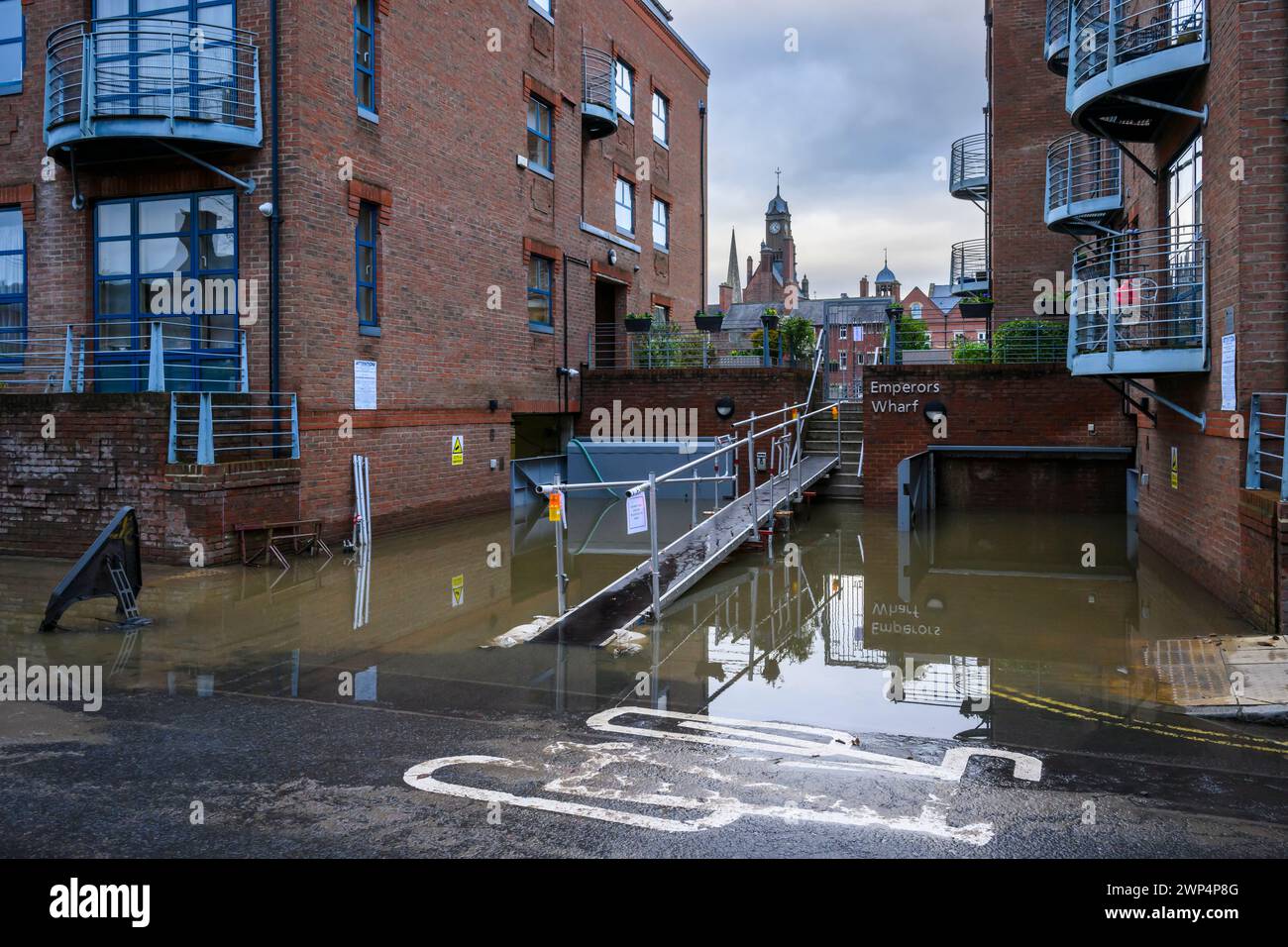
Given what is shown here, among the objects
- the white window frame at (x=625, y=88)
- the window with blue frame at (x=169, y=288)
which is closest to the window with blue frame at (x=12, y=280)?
the window with blue frame at (x=169, y=288)

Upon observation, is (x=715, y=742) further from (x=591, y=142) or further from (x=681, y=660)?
(x=591, y=142)

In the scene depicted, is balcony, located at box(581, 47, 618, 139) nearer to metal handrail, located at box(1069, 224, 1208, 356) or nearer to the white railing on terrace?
the white railing on terrace

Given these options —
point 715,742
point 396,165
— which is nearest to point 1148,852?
point 715,742

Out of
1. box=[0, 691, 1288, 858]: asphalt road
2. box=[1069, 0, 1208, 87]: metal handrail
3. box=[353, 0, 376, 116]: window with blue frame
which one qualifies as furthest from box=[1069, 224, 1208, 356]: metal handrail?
box=[353, 0, 376, 116]: window with blue frame

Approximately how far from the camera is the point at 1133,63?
11.4 metres

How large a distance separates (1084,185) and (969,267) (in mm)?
12784

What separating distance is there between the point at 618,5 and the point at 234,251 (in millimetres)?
16224

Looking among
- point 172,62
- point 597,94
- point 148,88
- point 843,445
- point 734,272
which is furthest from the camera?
point 734,272

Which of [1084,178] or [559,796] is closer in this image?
A: [559,796]

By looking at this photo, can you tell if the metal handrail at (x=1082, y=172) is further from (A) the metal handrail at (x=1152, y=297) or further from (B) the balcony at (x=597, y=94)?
(B) the balcony at (x=597, y=94)

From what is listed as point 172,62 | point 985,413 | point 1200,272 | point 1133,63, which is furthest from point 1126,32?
point 172,62

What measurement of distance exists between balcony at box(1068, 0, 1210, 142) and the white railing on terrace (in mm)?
4586

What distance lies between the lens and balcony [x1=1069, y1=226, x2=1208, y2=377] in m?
11.3

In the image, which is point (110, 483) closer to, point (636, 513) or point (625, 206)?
point (636, 513)
